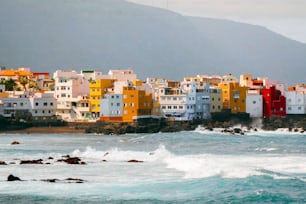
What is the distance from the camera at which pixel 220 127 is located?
7606 centimetres

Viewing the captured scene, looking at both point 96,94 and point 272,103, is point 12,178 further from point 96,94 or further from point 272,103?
point 272,103

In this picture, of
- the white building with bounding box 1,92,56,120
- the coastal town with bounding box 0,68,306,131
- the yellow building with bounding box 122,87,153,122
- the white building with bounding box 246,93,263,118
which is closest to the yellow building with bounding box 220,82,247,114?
the coastal town with bounding box 0,68,306,131

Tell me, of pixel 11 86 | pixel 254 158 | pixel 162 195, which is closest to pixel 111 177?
pixel 162 195

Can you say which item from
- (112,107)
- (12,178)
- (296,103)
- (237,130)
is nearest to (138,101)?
(112,107)

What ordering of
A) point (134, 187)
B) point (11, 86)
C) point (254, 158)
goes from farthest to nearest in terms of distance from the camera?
point (11, 86) → point (254, 158) → point (134, 187)

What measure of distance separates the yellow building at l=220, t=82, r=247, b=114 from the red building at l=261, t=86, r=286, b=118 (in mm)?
1929

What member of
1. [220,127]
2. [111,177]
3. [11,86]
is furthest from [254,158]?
[11,86]

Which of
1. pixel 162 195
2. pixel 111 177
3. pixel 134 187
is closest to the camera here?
pixel 162 195

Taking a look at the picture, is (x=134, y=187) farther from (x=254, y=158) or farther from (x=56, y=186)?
(x=254, y=158)

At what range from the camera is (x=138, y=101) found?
70.7 meters

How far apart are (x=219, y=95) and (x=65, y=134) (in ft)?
51.1

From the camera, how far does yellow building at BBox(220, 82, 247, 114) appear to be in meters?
78.8

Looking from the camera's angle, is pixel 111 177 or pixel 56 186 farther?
pixel 111 177

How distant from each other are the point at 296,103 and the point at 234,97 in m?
6.08
